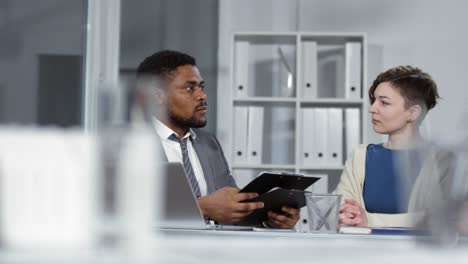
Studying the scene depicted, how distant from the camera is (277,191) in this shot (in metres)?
2.62

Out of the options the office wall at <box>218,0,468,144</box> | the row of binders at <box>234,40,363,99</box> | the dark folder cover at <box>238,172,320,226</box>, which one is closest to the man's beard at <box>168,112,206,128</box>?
the dark folder cover at <box>238,172,320,226</box>

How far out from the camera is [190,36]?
5.10 meters

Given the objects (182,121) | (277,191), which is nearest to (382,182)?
(277,191)

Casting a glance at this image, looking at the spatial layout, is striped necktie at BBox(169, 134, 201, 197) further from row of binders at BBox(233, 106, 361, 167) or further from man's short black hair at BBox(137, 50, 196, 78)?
row of binders at BBox(233, 106, 361, 167)

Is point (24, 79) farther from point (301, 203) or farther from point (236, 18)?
point (301, 203)

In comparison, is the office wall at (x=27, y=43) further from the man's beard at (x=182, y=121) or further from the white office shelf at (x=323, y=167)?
the white office shelf at (x=323, y=167)

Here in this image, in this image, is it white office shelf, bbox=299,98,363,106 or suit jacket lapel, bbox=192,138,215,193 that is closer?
suit jacket lapel, bbox=192,138,215,193

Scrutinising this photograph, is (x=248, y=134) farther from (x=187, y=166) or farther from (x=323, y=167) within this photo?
(x=187, y=166)

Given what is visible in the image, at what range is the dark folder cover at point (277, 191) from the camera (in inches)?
102

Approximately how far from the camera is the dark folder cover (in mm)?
2584

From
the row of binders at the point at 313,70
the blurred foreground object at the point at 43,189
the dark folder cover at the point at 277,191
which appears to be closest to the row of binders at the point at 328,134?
the row of binders at the point at 313,70

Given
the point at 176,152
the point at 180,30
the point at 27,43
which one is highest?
the point at 180,30

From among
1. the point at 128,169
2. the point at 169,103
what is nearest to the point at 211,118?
the point at 169,103

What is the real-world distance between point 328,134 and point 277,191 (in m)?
2.00
